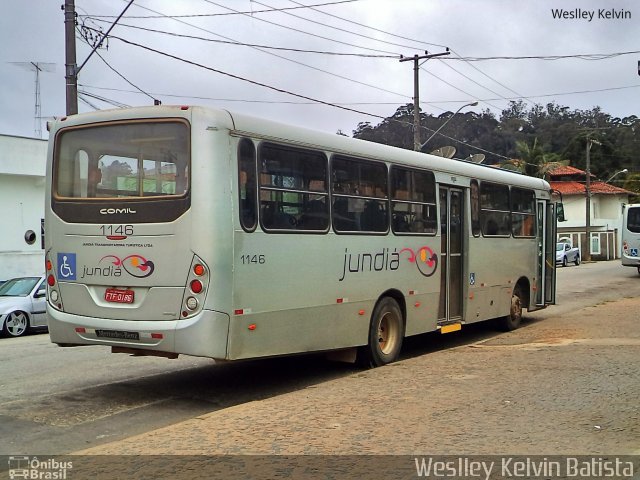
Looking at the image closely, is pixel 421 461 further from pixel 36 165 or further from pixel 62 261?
pixel 36 165

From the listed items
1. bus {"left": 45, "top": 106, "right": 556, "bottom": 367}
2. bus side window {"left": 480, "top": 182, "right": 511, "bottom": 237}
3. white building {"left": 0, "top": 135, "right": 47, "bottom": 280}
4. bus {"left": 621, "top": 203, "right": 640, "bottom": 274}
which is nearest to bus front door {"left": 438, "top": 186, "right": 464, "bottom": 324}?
bus side window {"left": 480, "top": 182, "right": 511, "bottom": 237}

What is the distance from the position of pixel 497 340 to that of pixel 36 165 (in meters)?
17.7

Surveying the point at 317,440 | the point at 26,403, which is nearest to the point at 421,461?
the point at 317,440

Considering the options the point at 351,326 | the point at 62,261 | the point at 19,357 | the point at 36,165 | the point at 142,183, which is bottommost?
the point at 19,357

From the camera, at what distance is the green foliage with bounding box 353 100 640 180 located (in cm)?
4441

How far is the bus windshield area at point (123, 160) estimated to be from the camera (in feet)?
23.6

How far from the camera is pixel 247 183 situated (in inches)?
288

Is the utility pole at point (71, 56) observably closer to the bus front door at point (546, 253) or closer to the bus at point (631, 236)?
the bus front door at point (546, 253)

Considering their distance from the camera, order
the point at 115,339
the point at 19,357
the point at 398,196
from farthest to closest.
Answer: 1. the point at 19,357
2. the point at 398,196
3. the point at 115,339

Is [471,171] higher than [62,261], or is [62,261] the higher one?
[471,171]

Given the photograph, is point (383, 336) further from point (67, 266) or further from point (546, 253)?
point (546, 253)

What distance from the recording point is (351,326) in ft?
29.2

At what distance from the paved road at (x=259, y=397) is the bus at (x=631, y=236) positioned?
20.2m

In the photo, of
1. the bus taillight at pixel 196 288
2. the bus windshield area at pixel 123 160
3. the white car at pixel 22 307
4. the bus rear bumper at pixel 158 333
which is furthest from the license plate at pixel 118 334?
the white car at pixel 22 307
